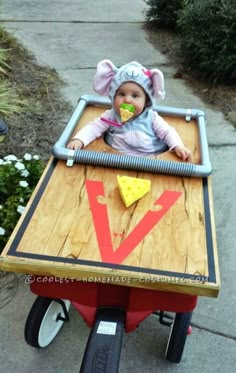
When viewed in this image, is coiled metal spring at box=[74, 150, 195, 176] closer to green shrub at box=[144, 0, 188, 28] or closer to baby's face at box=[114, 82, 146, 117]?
baby's face at box=[114, 82, 146, 117]

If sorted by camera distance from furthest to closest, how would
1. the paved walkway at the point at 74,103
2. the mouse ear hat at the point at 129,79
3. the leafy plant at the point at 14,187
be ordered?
the leafy plant at the point at 14,187, the mouse ear hat at the point at 129,79, the paved walkway at the point at 74,103

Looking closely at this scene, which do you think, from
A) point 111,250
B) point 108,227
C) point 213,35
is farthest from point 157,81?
point 213,35

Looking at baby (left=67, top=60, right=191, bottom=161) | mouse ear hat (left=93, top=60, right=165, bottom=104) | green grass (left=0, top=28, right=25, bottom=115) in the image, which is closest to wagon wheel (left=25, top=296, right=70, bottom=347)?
baby (left=67, top=60, right=191, bottom=161)

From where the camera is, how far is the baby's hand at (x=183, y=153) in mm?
2156

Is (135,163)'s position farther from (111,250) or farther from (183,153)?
Result: (111,250)

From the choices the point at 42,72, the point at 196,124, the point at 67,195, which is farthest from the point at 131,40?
the point at 67,195

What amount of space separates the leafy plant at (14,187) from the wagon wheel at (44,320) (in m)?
0.55

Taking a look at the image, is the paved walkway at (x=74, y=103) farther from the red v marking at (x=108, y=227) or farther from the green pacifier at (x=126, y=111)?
the green pacifier at (x=126, y=111)

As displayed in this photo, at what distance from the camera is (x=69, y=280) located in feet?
5.48

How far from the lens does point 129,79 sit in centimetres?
213

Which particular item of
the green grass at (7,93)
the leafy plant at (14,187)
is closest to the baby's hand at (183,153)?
the leafy plant at (14,187)

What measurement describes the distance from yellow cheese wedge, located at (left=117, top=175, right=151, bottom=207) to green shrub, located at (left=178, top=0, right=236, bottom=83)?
2.68 meters

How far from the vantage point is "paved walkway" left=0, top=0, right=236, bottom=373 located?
1.97m

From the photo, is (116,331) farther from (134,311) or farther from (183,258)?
(183,258)
